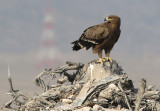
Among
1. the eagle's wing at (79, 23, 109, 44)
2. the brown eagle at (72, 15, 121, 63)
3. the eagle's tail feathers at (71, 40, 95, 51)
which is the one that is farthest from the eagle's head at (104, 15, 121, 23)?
the eagle's tail feathers at (71, 40, 95, 51)

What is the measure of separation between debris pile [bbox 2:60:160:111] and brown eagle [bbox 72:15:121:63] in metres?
0.87

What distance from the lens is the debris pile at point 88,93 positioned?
13.2m

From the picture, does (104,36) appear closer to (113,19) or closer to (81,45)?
(113,19)

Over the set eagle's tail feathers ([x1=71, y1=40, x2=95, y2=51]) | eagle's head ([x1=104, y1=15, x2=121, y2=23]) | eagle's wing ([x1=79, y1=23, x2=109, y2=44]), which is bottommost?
eagle's tail feathers ([x1=71, y1=40, x2=95, y2=51])

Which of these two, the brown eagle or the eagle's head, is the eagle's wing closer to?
the brown eagle

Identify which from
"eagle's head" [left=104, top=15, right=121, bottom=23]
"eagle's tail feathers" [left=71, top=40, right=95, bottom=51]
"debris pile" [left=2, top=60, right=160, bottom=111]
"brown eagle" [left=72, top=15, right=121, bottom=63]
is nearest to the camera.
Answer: "debris pile" [left=2, top=60, right=160, bottom=111]

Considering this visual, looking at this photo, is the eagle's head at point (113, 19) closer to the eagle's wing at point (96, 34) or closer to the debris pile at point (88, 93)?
the eagle's wing at point (96, 34)

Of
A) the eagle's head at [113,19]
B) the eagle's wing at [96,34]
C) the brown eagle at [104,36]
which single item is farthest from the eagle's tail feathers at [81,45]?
the eagle's head at [113,19]

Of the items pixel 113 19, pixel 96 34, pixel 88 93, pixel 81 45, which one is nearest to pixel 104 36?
pixel 96 34

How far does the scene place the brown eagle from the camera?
1535cm

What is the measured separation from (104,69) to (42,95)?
316cm

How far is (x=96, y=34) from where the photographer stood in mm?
15531

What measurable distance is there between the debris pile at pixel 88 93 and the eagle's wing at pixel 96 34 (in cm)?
124

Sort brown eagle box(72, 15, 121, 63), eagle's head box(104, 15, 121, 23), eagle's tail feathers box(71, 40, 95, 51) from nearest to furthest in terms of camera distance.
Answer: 1. brown eagle box(72, 15, 121, 63)
2. eagle's head box(104, 15, 121, 23)
3. eagle's tail feathers box(71, 40, 95, 51)
